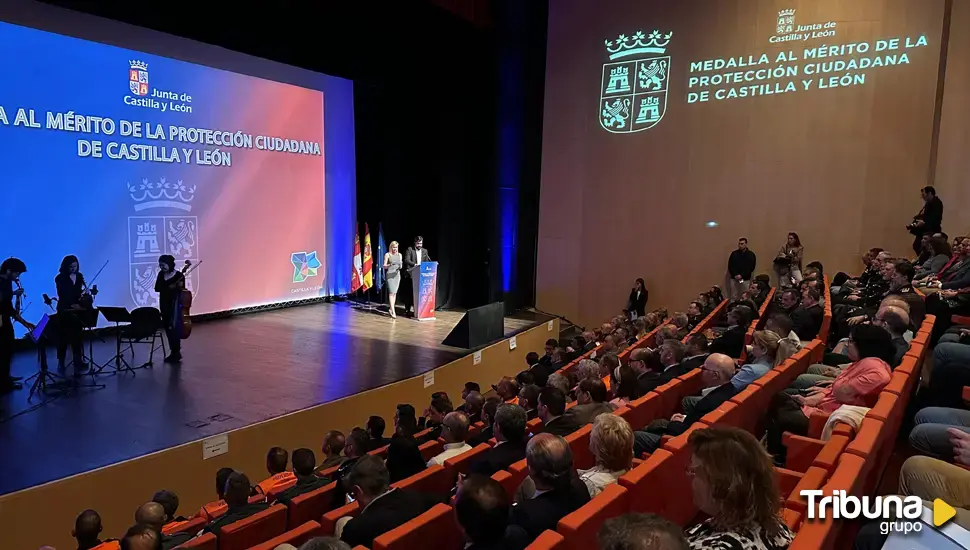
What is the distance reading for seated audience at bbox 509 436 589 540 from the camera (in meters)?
2.02

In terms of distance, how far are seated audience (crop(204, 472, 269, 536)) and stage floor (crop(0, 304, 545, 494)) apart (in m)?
1.49

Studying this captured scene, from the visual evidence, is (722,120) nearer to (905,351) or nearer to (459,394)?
(459,394)

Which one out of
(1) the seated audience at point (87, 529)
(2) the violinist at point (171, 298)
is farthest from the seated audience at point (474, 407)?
(2) the violinist at point (171, 298)

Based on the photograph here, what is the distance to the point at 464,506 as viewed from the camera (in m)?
1.77

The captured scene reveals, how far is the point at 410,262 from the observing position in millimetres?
9711

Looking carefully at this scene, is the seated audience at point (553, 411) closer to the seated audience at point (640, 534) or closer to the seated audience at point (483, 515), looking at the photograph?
the seated audience at point (483, 515)

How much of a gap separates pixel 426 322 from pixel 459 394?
8.31 ft

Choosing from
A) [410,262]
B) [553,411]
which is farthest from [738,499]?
[410,262]

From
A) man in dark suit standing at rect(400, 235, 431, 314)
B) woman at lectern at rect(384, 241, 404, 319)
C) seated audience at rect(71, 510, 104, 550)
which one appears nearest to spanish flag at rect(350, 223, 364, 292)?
man in dark suit standing at rect(400, 235, 431, 314)

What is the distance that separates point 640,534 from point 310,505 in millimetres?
2051

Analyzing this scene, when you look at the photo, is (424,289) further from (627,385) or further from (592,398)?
(592,398)

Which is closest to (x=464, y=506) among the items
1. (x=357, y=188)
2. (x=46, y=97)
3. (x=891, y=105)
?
(x=46, y=97)

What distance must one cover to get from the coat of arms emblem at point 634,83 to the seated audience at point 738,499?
9194mm

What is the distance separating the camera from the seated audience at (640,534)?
3.88 ft
